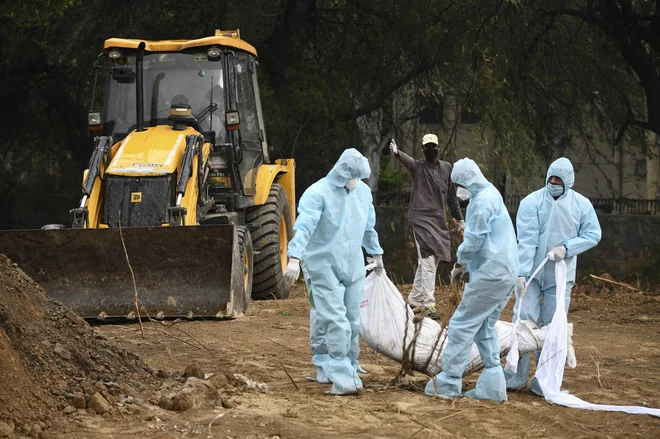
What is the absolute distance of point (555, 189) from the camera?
7.80m

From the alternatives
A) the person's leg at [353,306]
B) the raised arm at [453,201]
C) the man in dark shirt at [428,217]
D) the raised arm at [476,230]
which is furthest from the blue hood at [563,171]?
the raised arm at [453,201]

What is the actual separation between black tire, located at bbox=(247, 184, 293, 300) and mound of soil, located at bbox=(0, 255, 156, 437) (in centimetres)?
468

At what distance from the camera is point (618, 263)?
16.5 metres

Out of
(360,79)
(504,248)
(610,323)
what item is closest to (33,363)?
(504,248)

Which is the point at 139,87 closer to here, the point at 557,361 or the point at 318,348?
the point at 318,348

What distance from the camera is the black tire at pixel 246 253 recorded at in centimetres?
1091

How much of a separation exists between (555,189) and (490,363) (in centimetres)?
147

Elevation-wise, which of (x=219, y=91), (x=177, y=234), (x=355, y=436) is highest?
(x=219, y=91)

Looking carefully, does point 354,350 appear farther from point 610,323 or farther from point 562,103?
point 562,103

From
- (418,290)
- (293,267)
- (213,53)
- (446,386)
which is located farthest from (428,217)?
(293,267)

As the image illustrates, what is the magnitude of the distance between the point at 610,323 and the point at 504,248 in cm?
534

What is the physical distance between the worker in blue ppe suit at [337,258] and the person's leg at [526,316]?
116 cm

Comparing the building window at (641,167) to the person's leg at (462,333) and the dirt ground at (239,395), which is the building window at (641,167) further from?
the person's leg at (462,333)

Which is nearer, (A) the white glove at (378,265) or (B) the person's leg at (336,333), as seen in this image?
(B) the person's leg at (336,333)
